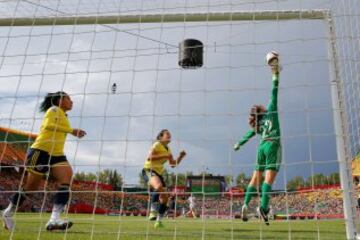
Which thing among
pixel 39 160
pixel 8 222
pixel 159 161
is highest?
pixel 159 161

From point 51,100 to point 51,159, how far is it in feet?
2.74

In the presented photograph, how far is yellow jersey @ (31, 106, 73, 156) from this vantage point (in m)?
5.06

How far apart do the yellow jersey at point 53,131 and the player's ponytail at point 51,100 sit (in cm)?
16

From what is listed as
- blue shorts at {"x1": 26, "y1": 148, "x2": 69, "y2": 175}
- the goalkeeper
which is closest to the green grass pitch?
the goalkeeper

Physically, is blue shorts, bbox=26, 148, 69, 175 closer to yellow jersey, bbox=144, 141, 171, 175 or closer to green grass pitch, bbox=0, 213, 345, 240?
green grass pitch, bbox=0, 213, 345, 240

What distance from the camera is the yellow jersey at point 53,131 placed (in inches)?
199

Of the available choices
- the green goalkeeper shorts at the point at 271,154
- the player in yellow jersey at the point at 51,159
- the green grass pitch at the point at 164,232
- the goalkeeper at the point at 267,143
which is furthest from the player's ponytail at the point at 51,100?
the green goalkeeper shorts at the point at 271,154

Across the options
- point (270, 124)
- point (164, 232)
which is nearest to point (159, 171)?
point (164, 232)

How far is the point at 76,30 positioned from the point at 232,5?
6.78 feet

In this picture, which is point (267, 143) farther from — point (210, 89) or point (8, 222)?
point (8, 222)

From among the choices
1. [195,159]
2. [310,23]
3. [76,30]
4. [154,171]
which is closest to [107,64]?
[76,30]

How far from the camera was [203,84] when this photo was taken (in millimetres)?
4156

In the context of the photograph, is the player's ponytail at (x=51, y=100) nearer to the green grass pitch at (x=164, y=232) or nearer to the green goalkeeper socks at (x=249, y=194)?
the green grass pitch at (x=164, y=232)

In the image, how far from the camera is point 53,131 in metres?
5.13
